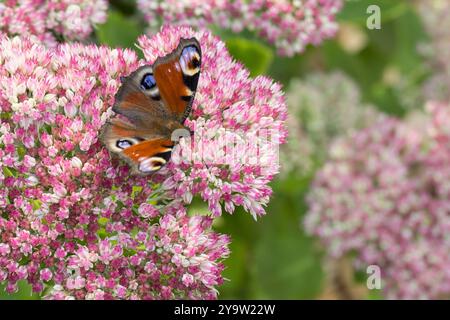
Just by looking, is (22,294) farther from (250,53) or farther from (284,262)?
(284,262)

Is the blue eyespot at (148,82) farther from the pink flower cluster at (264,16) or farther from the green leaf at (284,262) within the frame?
the green leaf at (284,262)

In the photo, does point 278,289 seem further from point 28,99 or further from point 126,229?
point 28,99

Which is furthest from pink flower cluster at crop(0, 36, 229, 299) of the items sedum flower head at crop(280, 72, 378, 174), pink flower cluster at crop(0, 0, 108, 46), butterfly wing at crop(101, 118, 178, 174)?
sedum flower head at crop(280, 72, 378, 174)

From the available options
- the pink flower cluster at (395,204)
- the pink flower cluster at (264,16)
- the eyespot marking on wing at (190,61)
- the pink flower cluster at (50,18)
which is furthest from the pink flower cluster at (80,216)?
the pink flower cluster at (395,204)

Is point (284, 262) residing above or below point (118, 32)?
below

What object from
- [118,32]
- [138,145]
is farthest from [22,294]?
[118,32]

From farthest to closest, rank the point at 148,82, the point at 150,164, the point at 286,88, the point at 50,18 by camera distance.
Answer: the point at 286,88 → the point at 50,18 → the point at 148,82 → the point at 150,164
